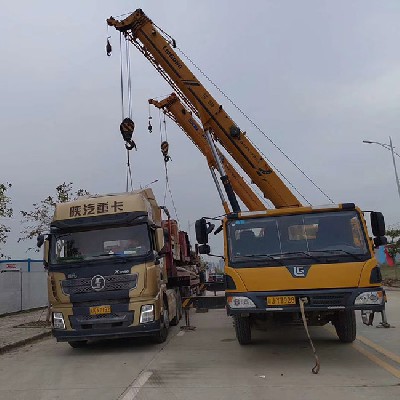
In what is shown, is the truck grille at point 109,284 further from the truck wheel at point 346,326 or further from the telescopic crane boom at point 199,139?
the telescopic crane boom at point 199,139

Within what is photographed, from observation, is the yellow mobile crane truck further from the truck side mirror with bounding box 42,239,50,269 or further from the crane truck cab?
the truck side mirror with bounding box 42,239,50,269

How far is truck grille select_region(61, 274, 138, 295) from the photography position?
979 centimetres

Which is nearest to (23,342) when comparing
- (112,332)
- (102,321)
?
(102,321)

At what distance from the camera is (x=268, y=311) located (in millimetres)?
7828

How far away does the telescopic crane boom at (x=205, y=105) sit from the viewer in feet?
47.2

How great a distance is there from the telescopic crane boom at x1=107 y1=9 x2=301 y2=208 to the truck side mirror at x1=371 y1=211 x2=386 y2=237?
5.70 meters

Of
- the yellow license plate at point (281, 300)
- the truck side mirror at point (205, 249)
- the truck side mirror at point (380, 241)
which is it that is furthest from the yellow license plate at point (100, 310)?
the truck side mirror at point (380, 241)

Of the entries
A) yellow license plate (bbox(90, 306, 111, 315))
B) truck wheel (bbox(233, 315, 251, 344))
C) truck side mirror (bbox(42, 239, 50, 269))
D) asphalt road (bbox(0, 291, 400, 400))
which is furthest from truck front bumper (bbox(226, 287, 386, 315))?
truck side mirror (bbox(42, 239, 50, 269))

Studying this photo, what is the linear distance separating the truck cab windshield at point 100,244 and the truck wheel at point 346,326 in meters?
4.01

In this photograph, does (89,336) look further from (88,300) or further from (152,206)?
(152,206)

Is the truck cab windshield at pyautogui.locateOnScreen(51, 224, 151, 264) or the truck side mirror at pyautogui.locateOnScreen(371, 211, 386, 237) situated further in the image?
the truck cab windshield at pyautogui.locateOnScreen(51, 224, 151, 264)

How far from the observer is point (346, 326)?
31.0 feet

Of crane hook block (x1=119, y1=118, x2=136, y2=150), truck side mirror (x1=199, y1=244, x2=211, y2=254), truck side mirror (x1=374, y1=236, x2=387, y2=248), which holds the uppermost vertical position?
crane hook block (x1=119, y1=118, x2=136, y2=150)

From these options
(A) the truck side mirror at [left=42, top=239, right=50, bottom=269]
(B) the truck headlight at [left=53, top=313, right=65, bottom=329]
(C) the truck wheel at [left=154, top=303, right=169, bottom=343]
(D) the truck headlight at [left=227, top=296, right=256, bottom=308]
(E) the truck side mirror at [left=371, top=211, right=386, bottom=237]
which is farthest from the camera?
(C) the truck wheel at [left=154, top=303, right=169, bottom=343]
